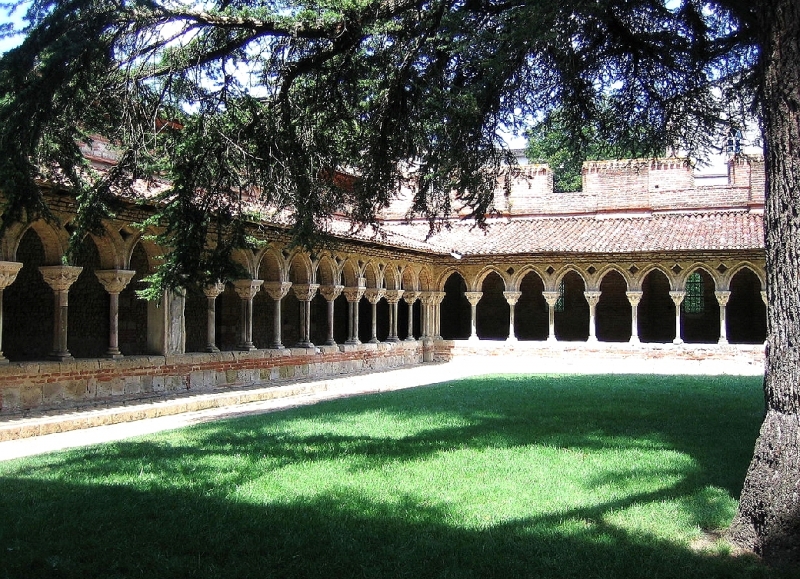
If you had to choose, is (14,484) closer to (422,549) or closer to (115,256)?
(422,549)

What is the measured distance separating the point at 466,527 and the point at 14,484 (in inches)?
143

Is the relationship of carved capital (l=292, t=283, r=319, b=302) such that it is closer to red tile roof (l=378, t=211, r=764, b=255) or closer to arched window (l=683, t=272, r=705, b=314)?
red tile roof (l=378, t=211, r=764, b=255)

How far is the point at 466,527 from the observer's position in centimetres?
504

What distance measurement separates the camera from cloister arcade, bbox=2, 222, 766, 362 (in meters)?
13.0

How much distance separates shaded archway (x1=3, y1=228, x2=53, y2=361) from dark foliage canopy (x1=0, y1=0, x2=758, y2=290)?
648cm

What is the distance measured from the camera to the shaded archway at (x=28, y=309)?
1411cm

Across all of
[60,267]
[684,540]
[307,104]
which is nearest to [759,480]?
[684,540]

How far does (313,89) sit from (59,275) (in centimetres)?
544

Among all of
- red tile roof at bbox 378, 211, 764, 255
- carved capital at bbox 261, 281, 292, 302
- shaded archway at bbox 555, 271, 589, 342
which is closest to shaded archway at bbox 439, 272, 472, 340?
→ red tile roof at bbox 378, 211, 764, 255

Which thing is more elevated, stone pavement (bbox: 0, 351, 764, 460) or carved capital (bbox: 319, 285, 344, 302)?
carved capital (bbox: 319, 285, 344, 302)

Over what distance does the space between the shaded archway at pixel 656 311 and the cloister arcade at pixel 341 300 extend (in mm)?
37

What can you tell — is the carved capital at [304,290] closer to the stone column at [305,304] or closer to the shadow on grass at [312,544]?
the stone column at [305,304]

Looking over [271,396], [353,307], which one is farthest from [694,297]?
[271,396]

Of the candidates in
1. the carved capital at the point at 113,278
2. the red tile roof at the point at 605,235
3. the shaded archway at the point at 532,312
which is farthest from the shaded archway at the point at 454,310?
the carved capital at the point at 113,278
